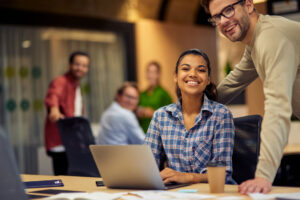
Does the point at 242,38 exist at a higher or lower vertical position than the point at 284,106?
higher

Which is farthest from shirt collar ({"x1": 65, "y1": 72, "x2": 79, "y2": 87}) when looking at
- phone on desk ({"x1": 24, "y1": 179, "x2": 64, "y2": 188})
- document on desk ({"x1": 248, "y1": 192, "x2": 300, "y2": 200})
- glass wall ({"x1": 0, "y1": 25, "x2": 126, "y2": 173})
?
document on desk ({"x1": 248, "y1": 192, "x2": 300, "y2": 200})

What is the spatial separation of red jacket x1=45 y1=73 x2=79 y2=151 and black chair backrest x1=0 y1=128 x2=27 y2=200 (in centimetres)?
315

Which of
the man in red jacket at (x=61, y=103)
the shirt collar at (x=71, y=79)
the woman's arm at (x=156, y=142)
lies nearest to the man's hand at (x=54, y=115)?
the man in red jacket at (x=61, y=103)

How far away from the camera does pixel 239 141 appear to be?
94.6 inches

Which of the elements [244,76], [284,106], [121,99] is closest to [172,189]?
[284,106]

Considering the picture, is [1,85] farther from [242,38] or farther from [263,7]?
[242,38]

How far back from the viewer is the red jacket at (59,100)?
14.7 ft

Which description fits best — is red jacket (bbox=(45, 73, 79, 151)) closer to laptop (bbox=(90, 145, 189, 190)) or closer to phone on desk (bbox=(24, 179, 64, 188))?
phone on desk (bbox=(24, 179, 64, 188))

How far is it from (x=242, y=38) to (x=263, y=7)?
258 centimetres

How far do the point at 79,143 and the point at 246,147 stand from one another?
1.57 meters

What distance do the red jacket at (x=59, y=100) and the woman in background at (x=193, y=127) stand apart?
2147 mm

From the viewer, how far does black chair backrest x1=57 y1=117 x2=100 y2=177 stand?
11.8ft

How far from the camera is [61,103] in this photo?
452 centimetres

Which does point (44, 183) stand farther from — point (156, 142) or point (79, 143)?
point (79, 143)
